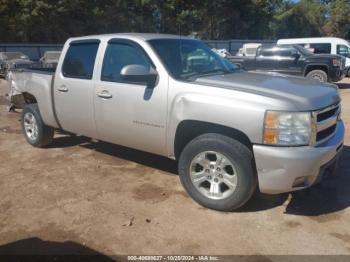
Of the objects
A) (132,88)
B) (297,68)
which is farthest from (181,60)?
(297,68)

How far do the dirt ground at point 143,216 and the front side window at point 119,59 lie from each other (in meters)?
1.33

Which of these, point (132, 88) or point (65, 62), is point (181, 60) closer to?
point (132, 88)

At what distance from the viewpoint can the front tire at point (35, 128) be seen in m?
6.19

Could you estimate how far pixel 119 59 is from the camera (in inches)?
191

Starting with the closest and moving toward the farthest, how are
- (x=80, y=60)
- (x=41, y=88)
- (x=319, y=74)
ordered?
1. (x=80, y=60)
2. (x=41, y=88)
3. (x=319, y=74)

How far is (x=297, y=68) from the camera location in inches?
560

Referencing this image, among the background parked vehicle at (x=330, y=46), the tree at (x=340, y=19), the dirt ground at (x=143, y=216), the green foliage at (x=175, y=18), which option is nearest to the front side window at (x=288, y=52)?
the background parked vehicle at (x=330, y=46)

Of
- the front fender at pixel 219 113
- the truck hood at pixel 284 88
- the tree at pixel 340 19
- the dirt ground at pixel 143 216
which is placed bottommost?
the dirt ground at pixel 143 216

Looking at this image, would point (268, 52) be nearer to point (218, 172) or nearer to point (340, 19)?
point (218, 172)

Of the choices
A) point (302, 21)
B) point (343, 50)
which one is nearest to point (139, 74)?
point (343, 50)

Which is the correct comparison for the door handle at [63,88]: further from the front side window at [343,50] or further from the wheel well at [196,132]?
the front side window at [343,50]

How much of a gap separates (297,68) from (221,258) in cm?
1215

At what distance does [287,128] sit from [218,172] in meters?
0.87

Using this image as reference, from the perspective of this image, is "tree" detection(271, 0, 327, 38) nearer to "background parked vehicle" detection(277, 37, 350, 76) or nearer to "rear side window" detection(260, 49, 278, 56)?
"background parked vehicle" detection(277, 37, 350, 76)
